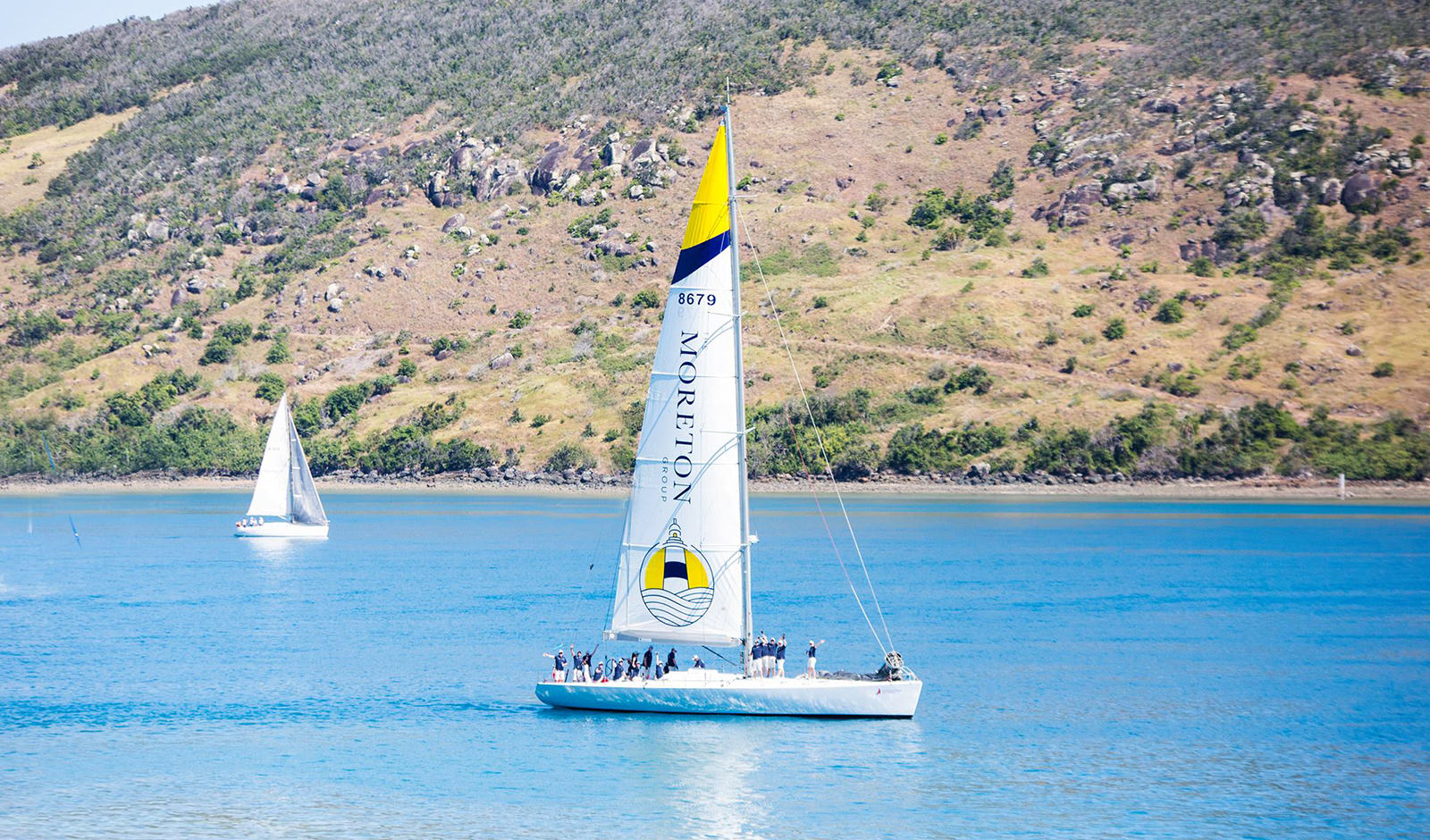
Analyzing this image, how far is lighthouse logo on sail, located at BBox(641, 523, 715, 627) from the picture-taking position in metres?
41.8

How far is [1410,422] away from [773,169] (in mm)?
85178

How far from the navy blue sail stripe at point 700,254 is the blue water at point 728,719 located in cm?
1268

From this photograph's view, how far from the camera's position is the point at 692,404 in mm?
41125

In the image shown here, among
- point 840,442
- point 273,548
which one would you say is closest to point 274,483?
point 273,548

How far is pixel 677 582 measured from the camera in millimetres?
41906


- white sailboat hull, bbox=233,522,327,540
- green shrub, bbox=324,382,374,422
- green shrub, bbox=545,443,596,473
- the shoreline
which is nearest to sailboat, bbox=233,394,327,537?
white sailboat hull, bbox=233,522,327,540

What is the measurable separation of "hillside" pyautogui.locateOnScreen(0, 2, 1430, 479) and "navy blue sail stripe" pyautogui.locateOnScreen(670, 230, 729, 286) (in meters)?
82.2

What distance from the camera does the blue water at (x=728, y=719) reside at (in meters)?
37.2

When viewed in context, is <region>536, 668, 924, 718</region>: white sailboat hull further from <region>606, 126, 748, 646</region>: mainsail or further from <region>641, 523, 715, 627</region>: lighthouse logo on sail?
<region>641, 523, 715, 627</region>: lighthouse logo on sail

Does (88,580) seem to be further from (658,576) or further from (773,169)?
(773,169)

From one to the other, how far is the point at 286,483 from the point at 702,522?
72547mm

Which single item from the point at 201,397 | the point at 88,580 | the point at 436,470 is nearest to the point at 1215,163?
the point at 436,470

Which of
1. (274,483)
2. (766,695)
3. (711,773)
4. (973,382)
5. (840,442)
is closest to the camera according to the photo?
(711,773)

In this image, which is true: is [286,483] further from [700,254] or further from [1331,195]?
[1331,195]
